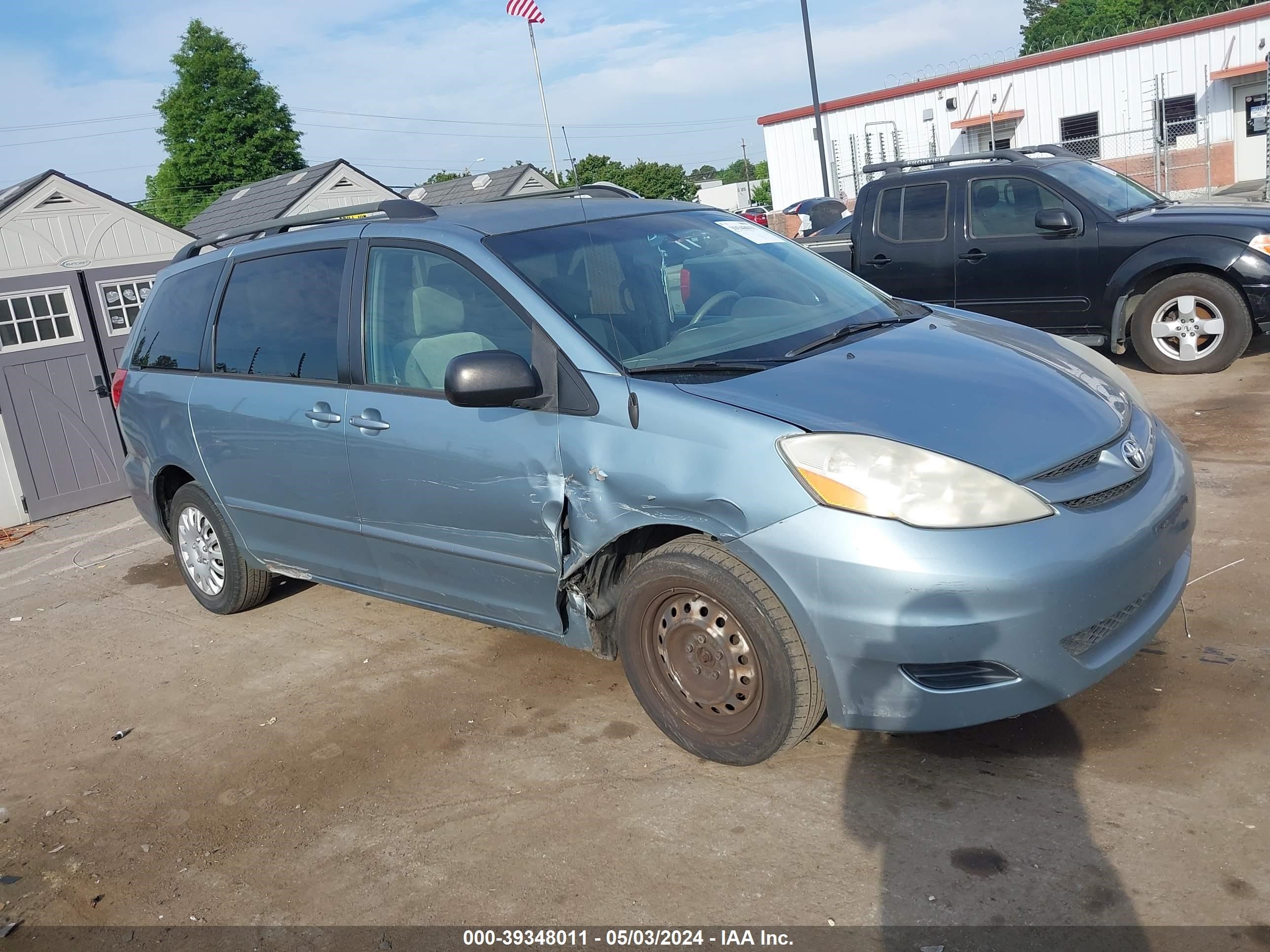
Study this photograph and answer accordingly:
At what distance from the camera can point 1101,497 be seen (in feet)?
10.2

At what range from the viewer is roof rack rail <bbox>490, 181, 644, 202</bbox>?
15.6 ft

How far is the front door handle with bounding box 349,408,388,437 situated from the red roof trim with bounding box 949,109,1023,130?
30.2 metres

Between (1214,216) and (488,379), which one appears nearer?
(488,379)

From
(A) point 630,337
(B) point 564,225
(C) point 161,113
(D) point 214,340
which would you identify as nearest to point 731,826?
(A) point 630,337

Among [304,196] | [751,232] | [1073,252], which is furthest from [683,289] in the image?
[304,196]

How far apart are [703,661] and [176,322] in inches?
143

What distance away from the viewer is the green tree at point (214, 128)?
175 ft

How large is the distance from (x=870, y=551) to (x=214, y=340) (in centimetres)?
359

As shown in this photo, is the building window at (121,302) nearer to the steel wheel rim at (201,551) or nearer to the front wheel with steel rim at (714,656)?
the steel wheel rim at (201,551)

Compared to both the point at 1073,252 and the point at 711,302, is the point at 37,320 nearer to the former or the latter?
the point at 711,302

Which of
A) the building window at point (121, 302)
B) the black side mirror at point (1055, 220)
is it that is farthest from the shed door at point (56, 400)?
the black side mirror at point (1055, 220)

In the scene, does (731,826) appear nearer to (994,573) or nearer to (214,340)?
(994,573)

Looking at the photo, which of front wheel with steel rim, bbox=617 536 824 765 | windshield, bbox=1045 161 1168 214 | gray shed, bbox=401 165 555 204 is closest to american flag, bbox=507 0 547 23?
front wheel with steel rim, bbox=617 536 824 765

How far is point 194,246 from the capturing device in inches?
229
